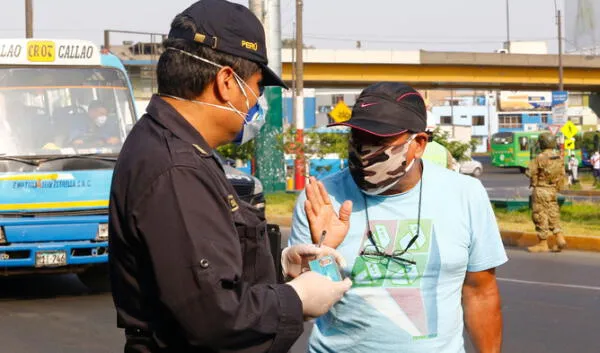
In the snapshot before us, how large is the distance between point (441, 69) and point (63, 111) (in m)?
51.6

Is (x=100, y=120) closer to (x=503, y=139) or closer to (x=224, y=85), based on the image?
(x=224, y=85)

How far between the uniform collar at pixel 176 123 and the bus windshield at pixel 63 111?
8392 mm

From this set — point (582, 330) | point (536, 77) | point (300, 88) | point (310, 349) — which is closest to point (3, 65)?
point (582, 330)

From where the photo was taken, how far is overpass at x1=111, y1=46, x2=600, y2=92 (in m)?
59.0

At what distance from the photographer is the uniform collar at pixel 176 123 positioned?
270 centimetres

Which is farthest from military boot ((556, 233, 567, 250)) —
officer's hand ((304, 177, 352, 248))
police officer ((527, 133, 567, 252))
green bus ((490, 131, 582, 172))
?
green bus ((490, 131, 582, 172))

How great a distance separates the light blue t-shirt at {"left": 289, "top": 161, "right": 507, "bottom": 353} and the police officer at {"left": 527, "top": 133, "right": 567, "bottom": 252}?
11658mm

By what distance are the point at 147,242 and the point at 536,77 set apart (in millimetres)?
62350

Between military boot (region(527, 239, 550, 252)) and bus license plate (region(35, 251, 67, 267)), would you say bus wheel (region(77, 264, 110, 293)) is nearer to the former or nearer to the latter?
bus license plate (region(35, 251, 67, 267))

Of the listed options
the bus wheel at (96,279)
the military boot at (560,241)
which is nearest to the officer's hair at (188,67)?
the bus wheel at (96,279)

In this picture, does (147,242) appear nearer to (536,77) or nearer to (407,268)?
(407,268)

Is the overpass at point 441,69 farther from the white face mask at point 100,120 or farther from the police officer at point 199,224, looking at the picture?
the police officer at point 199,224

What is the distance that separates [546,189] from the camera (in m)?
15.5

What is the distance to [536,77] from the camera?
206ft
